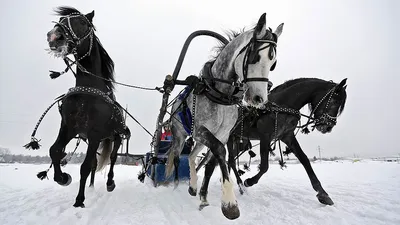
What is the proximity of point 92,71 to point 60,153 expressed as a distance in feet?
5.35

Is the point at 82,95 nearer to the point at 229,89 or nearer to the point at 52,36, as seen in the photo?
the point at 52,36

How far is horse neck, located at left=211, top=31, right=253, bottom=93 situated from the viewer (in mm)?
3711

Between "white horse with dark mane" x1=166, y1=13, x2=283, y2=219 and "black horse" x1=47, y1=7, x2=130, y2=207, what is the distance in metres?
1.67

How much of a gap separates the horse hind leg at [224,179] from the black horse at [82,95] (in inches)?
77.0

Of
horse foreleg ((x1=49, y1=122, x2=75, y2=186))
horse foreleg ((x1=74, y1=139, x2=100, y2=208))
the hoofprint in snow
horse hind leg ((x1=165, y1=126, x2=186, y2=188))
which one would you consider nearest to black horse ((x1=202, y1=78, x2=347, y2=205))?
the hoofprint in snow

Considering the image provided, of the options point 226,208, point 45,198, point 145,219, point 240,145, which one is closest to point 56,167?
point 45,198

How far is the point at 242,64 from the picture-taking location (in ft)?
11.0

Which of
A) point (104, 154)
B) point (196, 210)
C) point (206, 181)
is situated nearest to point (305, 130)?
point (206, 181)

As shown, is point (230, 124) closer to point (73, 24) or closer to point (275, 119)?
point (275, 119)

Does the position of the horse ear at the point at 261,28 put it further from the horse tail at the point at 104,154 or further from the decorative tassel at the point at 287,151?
the horse tail at the point at 104,154

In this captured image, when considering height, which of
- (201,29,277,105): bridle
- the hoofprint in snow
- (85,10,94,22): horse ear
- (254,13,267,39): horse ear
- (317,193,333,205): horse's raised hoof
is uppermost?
(85,10,94,22): horse ear

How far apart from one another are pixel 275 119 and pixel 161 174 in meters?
3.69

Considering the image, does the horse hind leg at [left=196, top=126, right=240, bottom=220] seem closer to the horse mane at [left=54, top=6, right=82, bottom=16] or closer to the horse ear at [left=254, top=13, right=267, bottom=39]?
the horse ear at [left=254, top=13, right=267, bottom=39]

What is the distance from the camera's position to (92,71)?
4758 mm
